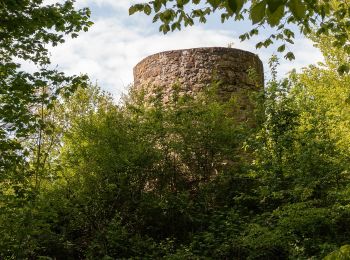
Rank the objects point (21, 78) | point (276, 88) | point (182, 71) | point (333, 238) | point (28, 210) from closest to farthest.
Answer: point (21, 78) < point (28, 210) < point (333, 238) < point (276, 88) < point (182, 71)

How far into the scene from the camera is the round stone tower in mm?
A: 10938

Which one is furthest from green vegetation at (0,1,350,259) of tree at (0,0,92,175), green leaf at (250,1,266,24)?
green leaf at (250,1,266,24)

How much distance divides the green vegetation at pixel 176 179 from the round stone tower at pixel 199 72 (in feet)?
2.17

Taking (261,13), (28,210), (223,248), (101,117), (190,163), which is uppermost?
(101,117)

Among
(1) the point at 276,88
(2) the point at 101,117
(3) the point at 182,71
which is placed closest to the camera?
(1) the point at 276,88

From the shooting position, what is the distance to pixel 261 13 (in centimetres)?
194

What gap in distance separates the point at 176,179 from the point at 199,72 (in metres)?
2.91

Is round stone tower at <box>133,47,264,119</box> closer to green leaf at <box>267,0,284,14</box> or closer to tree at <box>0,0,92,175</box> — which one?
tree at <box>0,0,92,175</box>

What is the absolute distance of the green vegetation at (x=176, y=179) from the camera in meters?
6.27

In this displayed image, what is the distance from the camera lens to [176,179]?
30.8 feet

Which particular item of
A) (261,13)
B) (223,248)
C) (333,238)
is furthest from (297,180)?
(261,13)

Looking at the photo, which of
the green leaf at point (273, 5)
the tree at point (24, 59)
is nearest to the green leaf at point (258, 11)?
the green leaf at point (273, 5)

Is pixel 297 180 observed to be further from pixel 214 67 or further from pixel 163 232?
pixel 214 67

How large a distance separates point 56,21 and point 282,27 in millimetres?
2752
